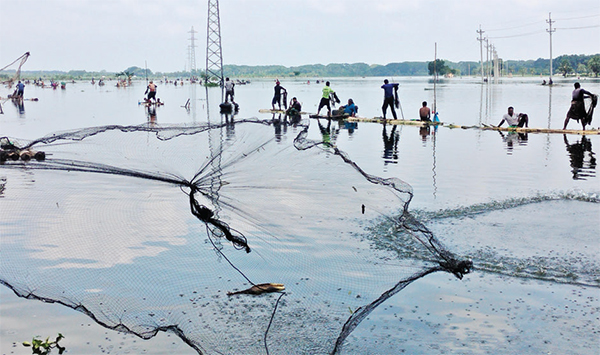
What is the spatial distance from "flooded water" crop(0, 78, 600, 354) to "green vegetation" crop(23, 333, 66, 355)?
0.41 feet

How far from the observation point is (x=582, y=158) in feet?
55.2

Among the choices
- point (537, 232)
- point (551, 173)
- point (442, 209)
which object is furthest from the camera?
point (551, 173)

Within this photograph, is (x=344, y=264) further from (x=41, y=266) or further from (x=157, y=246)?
(x=41, y=266)

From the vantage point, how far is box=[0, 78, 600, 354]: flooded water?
595cm

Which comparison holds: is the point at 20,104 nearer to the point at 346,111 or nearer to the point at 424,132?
the point at 346,111

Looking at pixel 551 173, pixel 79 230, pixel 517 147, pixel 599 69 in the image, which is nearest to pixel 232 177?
pixel 79 230

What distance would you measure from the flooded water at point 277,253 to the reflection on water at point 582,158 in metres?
1.66

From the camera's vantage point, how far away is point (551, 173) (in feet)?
47.8

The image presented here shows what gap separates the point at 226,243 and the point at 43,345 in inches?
139

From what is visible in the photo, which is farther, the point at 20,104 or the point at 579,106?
the point at 20,104

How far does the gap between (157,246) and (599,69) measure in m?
159

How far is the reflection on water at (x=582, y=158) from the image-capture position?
14421mm

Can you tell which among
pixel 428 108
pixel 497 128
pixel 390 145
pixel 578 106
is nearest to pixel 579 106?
pixel 578 106

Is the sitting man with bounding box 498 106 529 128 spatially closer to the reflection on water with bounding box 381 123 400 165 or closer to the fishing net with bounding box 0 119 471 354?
the reflection on water with bounding box 381 123 400 165
